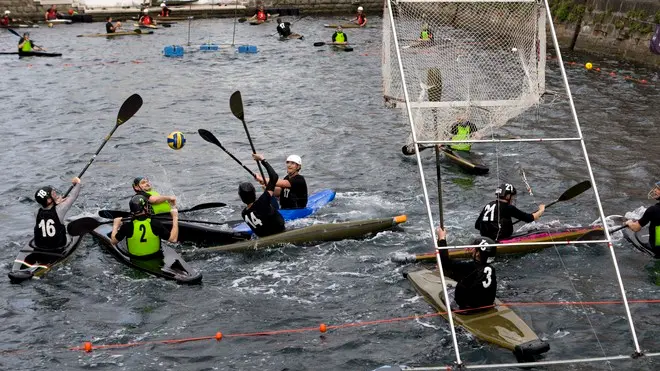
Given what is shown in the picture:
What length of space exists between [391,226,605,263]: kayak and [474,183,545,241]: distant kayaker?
0.78ft

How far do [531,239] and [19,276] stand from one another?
8.44 m

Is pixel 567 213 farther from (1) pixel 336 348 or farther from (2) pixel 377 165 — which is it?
(1) pixel 336 348

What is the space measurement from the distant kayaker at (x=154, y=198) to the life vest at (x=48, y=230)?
146 centimetres

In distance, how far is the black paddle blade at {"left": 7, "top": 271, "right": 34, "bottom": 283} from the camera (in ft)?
42.7

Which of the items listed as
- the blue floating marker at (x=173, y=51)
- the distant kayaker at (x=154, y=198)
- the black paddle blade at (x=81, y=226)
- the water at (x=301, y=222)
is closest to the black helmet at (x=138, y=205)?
the black paddle blade at (x=81, y=226)

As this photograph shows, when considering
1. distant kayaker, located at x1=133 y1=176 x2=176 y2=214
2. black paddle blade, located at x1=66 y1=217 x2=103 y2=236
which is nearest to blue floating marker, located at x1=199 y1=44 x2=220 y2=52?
distant kayaker, located at x1=133 y1=176 x2=176 y2=214

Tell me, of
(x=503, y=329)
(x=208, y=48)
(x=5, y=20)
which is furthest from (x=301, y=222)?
(x=5, y=20)

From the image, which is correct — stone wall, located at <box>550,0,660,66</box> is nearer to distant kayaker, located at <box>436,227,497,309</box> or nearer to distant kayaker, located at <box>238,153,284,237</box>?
distant kayaker, located at <box>238,153,284,237</box>

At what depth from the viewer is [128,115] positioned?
56.9ft

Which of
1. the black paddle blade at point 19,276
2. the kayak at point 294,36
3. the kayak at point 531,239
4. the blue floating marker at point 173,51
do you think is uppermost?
the kayak at point 531,239

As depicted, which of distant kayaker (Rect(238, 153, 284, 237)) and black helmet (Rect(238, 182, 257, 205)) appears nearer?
black helmet (Rect(238, 182, 257, 205))

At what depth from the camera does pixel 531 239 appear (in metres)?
14.0

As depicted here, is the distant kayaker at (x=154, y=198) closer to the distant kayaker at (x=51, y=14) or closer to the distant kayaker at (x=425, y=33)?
the distant kayaker at (x=425, y=33)

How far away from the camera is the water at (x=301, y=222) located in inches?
450
